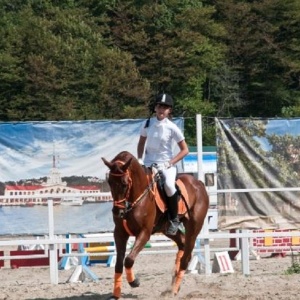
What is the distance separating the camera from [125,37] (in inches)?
2613

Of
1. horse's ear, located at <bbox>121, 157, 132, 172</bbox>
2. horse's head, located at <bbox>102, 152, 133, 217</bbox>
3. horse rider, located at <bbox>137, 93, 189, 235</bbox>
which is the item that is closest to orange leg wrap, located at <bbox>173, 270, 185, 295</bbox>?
horse rider, located at <bbox>137, 93, 189, 235</bbox>

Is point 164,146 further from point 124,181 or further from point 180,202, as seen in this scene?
point 124,181

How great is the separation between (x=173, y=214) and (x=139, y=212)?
818 mm

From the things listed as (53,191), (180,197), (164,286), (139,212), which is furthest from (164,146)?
(53,191)

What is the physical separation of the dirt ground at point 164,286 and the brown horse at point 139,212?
0.55m

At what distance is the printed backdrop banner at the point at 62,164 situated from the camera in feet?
50.7

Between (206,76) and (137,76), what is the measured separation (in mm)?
7495

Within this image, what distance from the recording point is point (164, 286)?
532 inches

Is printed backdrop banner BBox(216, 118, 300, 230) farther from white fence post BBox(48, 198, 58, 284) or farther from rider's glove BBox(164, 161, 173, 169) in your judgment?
rider's glove BBox(164, 161, 173, 169)

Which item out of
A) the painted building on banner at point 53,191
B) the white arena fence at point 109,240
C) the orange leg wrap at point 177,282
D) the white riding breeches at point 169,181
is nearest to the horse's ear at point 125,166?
the white riding breeches at point 169,181

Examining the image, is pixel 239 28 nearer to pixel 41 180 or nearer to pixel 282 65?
pixel 282 65

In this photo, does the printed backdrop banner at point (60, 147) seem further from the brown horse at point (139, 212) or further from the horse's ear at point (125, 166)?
the horse's ear at point (125, 166)

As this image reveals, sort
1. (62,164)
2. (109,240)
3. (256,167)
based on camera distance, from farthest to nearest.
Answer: (256,167)
(62,164)
(109,240)

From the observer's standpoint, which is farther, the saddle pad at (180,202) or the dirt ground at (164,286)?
the dirt ground at (164,286)
